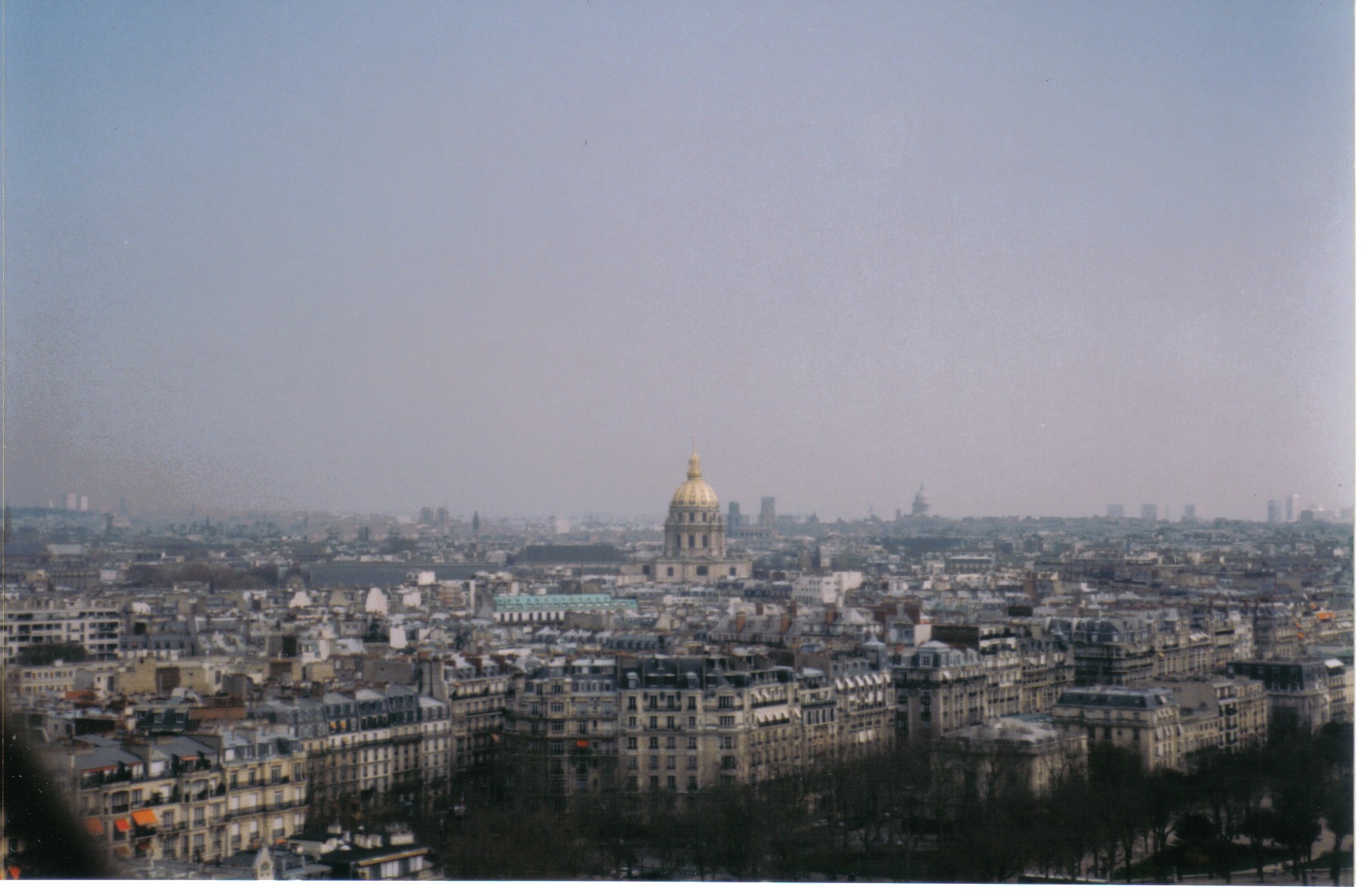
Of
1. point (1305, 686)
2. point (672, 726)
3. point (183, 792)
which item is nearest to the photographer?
point (183, 792)

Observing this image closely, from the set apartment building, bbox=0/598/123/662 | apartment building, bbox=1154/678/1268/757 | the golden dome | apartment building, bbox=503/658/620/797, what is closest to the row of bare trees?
apartment building, bbox=503/658/620/797

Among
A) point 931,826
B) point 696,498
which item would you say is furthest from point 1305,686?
point 696,498

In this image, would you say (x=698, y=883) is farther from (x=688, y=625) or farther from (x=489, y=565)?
(x=489, y=565)

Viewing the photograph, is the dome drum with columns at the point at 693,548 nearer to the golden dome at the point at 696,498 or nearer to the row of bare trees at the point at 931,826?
the golden dome at the point at 696,498

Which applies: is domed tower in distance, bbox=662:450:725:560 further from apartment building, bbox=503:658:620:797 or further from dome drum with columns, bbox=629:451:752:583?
apartment building, bbox=503:658:620:797

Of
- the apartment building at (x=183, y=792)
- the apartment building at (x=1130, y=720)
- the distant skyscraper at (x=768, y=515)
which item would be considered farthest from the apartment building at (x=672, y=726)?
the distant skyscraper at (x=768, y=515)

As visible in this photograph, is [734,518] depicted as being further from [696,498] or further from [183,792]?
[183,792]
